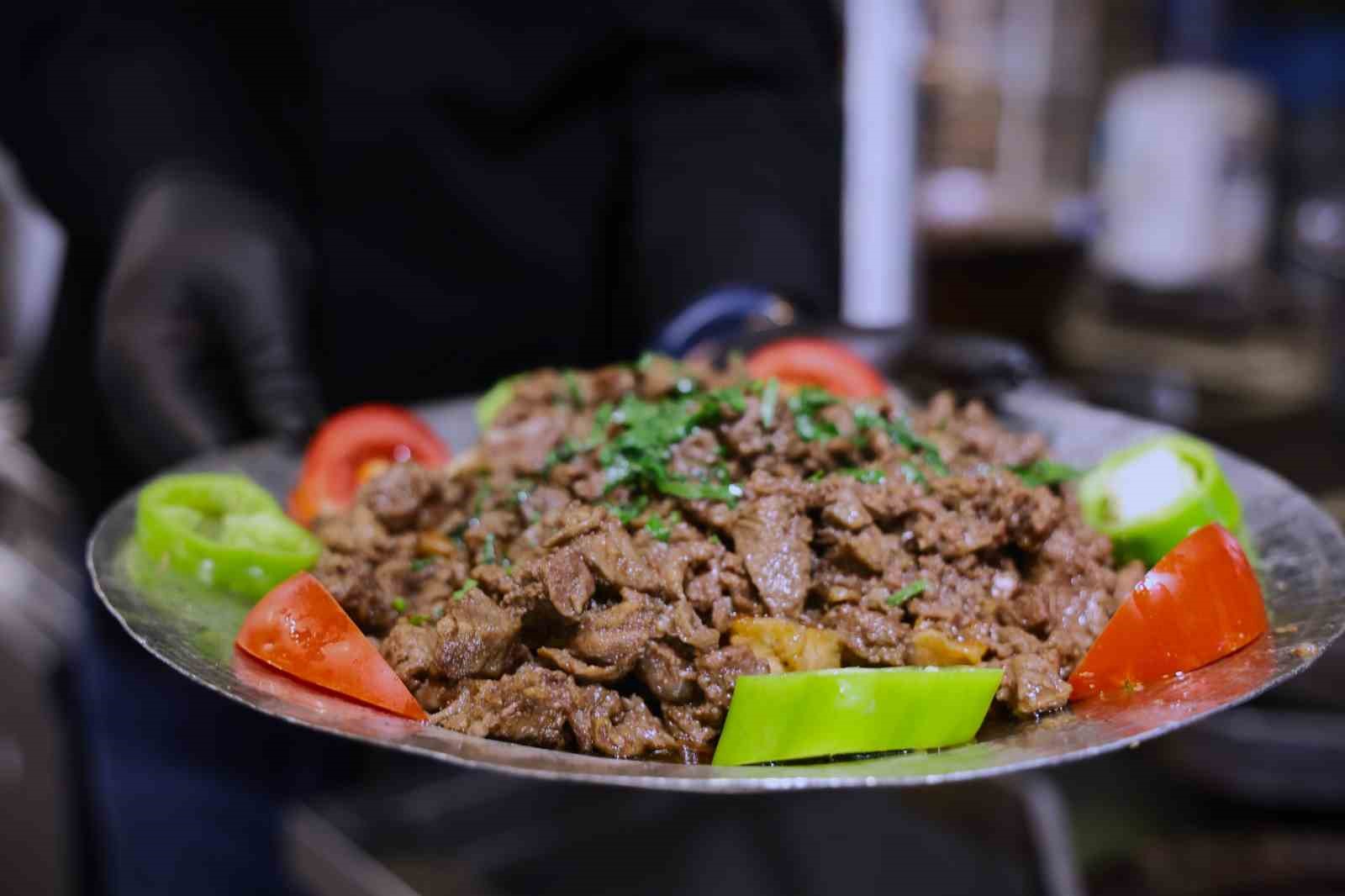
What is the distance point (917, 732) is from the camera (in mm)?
1245

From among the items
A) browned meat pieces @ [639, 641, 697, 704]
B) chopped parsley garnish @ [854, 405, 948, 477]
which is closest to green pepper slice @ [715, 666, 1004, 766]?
browned meat pieces @ [639, 641, 697, 704]

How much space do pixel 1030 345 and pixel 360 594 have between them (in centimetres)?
530

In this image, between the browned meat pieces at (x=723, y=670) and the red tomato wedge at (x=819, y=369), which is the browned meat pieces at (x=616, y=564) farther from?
the red tomato wedge at (x=819, y=369)

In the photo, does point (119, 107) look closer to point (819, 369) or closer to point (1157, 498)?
point (819, 369)

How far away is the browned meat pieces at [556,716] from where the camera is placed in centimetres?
130

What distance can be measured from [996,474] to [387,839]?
1.82 metres

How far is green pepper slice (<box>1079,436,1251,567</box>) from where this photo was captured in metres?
1.62

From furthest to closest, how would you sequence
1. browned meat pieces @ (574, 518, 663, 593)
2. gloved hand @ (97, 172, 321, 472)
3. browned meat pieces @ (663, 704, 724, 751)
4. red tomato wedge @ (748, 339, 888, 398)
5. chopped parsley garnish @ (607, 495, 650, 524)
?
gloved hand @ (97, 172, 321, 472)
red tomato wedge @ (748, 339, 888, 398)
chopped parsley garnish @ (607, 495, 650, 524)
browned meat pieces @ (574, 518, 663, 593)
browned meat pieces @ (663, 704, 724, 751)

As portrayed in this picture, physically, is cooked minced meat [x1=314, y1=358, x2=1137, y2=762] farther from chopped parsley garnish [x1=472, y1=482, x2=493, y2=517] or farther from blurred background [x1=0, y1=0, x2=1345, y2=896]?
blurred background [x1=0, y1=0, x2=1345, y2=896]

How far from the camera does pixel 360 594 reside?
1.60m

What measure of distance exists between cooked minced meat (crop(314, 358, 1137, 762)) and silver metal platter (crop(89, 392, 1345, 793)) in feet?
0.39

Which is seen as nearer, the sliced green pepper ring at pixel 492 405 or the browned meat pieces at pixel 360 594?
the browned meat pieces at pixel 360 594

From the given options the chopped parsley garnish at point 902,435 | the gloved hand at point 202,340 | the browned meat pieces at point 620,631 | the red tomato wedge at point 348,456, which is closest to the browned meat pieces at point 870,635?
the browned meat pieces at point 620,631

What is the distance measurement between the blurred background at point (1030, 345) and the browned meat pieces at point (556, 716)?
1203 mm
